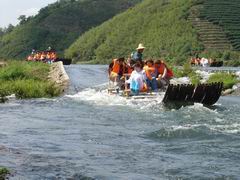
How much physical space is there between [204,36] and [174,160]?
93750mm

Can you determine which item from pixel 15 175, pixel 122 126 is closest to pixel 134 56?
pixel 122 126

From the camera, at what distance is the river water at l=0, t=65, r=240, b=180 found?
32.0 feet

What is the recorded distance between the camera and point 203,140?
1288cm

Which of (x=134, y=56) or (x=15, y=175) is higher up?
(x=134, y=56)

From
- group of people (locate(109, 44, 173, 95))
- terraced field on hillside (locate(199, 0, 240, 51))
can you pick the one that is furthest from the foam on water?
terraced field on hillside (locate(199, 0, 240, 51))

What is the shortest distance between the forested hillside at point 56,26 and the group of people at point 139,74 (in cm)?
12732

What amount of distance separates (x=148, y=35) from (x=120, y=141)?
10076 centimetres

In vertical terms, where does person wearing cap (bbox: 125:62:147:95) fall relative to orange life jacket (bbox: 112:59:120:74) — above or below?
below

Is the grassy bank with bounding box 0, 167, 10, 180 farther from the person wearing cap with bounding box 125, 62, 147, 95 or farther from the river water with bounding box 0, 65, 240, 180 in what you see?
the person wearing cap with bounding box 125, 62, 147, 95

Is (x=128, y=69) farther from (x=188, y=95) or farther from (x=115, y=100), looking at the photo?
(x=188, y=95)

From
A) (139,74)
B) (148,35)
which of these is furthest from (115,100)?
(148,35)

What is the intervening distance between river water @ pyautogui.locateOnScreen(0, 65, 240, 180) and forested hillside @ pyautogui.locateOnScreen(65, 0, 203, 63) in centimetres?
7666

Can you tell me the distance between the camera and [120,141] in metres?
13.0

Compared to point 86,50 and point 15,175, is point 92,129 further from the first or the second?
point 86,50
